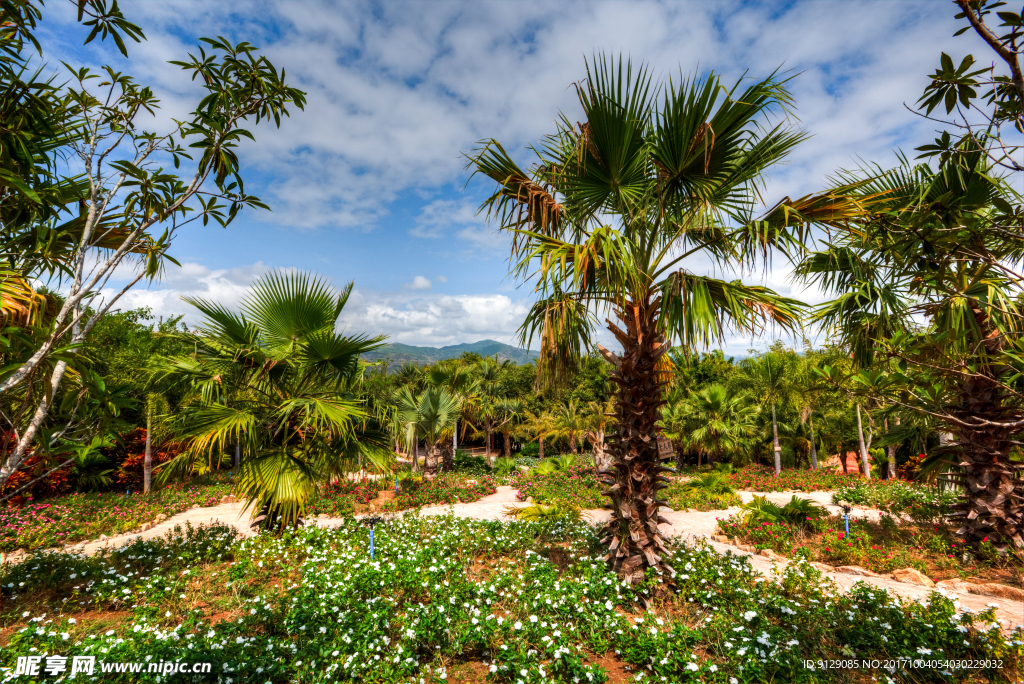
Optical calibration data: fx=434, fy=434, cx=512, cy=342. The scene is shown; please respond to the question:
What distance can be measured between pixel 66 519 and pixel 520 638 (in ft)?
39.4

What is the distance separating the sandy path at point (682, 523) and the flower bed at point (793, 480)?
46 centimetres

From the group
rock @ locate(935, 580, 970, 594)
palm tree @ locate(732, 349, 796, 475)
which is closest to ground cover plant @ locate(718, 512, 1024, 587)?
rock @ locate(935, 580, 970, 594)

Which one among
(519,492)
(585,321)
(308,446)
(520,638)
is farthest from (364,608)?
(519,492)

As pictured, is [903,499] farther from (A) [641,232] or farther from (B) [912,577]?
(A) [641,232]

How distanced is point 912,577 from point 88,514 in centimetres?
1670

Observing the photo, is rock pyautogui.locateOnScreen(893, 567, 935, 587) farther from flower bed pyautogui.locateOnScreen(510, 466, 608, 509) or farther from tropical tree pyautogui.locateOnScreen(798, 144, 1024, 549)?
flower bed pyautogui.locateOnScreen(510, 466, 608, 509)

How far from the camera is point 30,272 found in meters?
3.51

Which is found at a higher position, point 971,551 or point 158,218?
point 158,218

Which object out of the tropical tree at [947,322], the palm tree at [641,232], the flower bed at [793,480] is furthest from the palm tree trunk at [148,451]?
the flower bed at [793,480]

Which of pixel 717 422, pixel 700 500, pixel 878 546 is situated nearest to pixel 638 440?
pixel 878 546

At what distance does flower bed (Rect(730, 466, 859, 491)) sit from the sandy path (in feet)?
1.52

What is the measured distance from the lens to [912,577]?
5.99 m

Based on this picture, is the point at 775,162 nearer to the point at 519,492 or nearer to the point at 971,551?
the point at 971,551

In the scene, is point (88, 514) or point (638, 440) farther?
point (88, 514)
